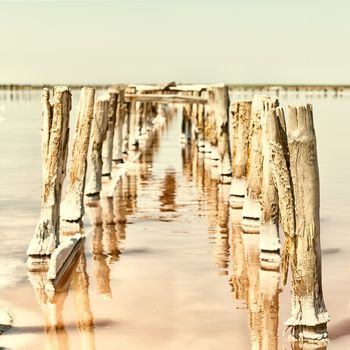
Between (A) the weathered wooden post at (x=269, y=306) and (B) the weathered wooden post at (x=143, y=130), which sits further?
(B) the weathered wooden post at (x=143, y=130)

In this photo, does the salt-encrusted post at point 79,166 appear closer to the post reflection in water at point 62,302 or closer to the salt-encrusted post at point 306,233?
the post reflection in water at point 62,302

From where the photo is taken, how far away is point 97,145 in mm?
15977

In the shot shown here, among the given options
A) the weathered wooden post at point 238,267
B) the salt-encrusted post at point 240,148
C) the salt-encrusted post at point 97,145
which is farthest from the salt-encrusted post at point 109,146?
the weathered wooden post at point 238,267

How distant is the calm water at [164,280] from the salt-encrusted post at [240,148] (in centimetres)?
30

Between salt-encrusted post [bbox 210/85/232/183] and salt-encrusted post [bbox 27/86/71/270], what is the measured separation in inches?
321

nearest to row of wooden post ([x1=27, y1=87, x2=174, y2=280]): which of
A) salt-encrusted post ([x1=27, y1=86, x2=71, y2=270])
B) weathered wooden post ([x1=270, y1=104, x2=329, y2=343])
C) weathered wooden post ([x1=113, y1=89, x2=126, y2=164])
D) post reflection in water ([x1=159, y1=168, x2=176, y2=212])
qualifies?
salt-encrusted post ([x1=27, y1=86, x2=71, y2=270])

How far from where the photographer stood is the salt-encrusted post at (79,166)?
497 inches

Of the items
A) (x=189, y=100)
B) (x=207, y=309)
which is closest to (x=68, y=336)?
(x=207, y=309)

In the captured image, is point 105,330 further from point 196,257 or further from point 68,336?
point 196,257

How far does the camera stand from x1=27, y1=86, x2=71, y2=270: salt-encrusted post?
1016 centimetres

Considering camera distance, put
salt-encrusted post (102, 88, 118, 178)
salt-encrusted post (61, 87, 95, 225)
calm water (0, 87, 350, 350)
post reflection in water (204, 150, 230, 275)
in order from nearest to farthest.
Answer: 1. calm water (0, 87, 350, 350)
2. post reflection in water (204, 150, 230, 275)
3. salt-encrusted post (61, 87, 95, 225)
4. salt-encrusted post (102, 88, 118, 178)

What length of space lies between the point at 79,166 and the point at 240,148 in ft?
9.60

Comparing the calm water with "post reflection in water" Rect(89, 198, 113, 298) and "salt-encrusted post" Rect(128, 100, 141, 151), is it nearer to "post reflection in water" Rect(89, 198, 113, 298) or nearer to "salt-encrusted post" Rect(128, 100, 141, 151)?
"post reflection in water" Rect(89, 198, 113, 298)

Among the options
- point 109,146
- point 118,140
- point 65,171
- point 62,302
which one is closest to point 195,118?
point 118,140
